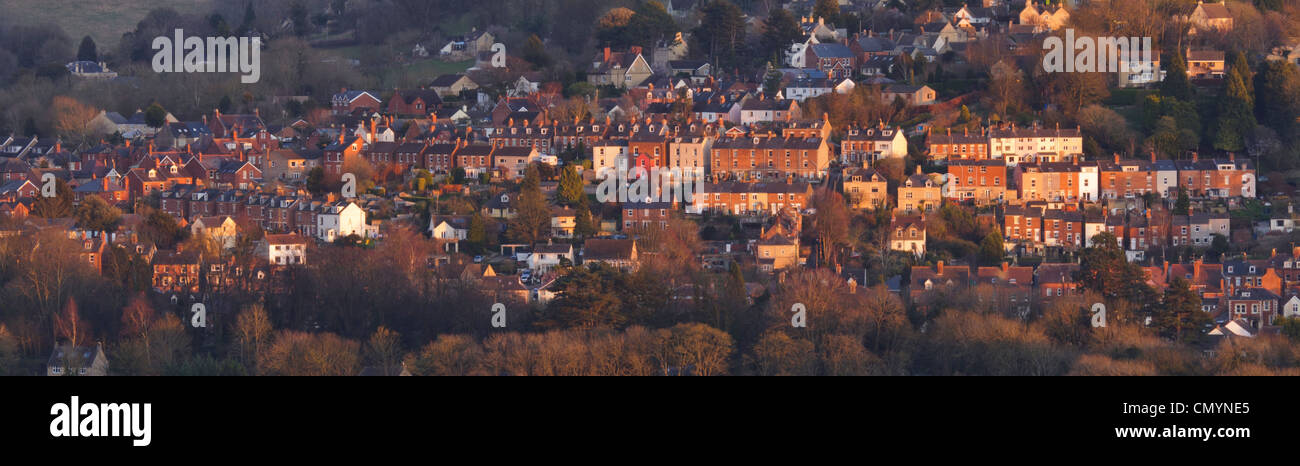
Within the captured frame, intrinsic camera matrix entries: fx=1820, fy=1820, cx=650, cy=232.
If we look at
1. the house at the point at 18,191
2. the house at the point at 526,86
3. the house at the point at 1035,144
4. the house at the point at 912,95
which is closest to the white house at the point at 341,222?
the house at the point at 18,191

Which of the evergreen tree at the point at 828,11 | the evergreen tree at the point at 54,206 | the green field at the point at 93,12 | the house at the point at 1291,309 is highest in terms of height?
the green field at the point at 93,12

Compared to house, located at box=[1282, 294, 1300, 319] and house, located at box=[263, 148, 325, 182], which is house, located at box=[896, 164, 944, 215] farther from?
house, located at box=[263, 148, 325, 182]

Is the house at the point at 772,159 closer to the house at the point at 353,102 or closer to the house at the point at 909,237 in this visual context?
the house at the point at 909,237

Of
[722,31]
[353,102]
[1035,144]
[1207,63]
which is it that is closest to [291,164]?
[353,102]

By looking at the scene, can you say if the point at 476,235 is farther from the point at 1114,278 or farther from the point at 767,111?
the point at 1114,278
